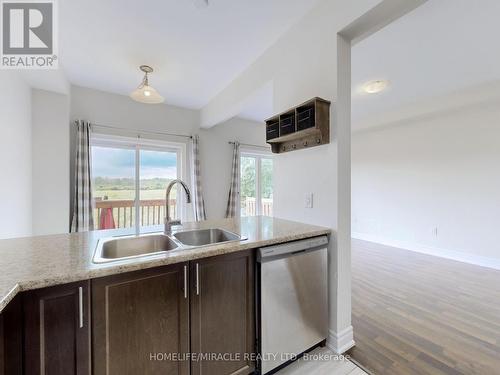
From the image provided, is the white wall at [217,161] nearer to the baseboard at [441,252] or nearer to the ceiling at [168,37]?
the ceiling at [168,37]

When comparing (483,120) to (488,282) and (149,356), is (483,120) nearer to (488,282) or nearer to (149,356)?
(488,282)

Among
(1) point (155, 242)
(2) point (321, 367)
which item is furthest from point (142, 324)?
(2) point (321, 367)

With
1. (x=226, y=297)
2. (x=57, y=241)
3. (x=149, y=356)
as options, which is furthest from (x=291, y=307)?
(x=57, y=241)

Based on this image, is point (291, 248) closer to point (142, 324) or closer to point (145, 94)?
point (142, 324)

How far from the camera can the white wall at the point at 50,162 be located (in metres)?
2.85

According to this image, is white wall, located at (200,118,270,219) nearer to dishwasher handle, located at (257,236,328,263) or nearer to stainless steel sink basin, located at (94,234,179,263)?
stainless steel sink basin, located at (94,234,179,263)

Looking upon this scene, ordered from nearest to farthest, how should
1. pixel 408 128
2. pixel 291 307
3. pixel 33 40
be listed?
pixel 291 307 < pixel 33 40 < pixel 408 128

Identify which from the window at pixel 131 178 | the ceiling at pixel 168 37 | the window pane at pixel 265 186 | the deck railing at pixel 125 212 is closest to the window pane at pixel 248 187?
the window pane at pixel 265 186

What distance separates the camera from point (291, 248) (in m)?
1.50

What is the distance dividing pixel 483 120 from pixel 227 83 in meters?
3.95

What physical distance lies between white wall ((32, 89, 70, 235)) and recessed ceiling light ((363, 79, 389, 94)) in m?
4.23

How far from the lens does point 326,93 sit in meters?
1.75

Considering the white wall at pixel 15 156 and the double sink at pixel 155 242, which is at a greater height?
the white wall at pixel 15 156

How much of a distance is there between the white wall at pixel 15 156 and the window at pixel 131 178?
2.72ft
